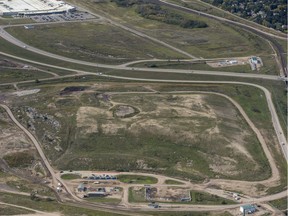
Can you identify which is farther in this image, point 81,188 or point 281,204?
point 81,188

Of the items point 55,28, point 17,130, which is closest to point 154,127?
point 17,130

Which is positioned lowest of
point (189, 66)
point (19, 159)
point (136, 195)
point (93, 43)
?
point (19, 159)

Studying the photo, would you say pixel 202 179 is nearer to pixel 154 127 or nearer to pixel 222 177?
pixel 222 177

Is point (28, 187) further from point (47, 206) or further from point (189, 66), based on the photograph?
point (189, 66)

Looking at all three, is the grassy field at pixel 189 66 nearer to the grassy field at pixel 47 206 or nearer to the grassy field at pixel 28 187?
the grassy field at pixel 28 187

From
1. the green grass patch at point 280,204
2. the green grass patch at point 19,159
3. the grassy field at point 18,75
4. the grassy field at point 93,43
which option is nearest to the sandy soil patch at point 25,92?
the grassy field at point 18,75

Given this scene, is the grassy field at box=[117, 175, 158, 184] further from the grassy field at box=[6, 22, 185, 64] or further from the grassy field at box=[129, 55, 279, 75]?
the grassy field at box=[6, 22, 185, 64]

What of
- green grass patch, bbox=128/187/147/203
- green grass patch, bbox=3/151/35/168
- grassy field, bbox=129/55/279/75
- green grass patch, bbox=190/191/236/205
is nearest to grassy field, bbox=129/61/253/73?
grassy field, bbox=129/55/279/75

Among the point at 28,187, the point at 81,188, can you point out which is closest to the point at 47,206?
the point at 28,187
